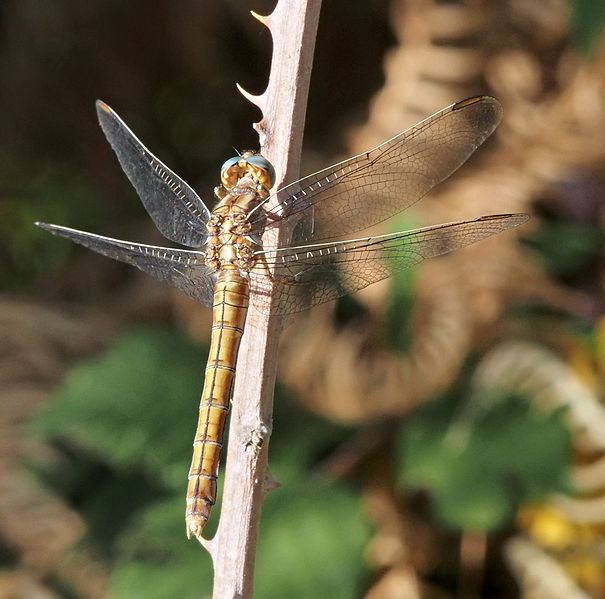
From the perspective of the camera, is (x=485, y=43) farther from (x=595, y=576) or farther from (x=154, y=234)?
(x=595, y=576)

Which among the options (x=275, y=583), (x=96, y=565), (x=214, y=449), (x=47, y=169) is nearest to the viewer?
(x=214, y=449)

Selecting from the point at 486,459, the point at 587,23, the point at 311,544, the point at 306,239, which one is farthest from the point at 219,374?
the point at 587,23

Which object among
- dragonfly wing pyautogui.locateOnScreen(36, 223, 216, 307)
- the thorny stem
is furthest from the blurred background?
the thorny stem

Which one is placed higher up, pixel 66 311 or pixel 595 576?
pixel 66 311

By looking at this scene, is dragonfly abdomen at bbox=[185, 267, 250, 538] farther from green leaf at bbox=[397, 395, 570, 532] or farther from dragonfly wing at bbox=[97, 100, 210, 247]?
green leaf at bbox=[397, 395, 570, 532]

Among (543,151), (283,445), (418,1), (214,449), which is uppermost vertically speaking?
(418,1)

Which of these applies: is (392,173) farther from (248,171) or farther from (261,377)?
(261,377)

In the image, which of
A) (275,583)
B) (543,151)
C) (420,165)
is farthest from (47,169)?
(420,165)
